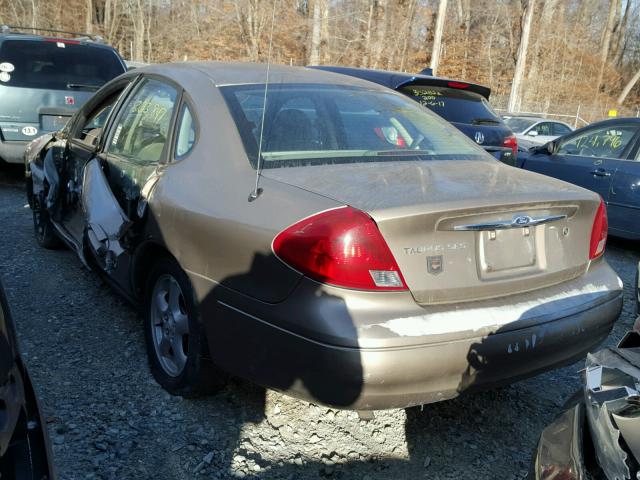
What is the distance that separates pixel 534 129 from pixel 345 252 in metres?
13.9

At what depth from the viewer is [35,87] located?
22.9 ft

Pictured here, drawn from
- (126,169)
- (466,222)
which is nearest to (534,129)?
(126,169)

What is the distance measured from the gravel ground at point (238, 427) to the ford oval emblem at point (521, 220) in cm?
108

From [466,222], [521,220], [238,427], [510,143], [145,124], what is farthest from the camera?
[510,143]

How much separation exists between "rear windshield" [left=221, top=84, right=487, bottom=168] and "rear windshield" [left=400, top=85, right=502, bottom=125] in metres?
3.09

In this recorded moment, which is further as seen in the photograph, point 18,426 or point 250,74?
point 250,74

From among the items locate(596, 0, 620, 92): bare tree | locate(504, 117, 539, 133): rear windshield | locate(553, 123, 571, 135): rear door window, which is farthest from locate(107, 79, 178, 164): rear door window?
locate(596, 0, 620, 92): bare tree

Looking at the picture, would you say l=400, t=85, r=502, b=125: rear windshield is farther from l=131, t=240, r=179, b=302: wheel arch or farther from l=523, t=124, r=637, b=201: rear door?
l=131, t=240, r=179, b=302: wheel arch

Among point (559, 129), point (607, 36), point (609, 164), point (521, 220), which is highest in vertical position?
point (607, 36)

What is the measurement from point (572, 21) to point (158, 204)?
39.0 metres

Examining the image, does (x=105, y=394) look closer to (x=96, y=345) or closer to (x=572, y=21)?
(x=96, y=345)

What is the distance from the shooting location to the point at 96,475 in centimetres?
243

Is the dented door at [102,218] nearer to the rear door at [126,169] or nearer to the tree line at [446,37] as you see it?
the rear door at [126,169]

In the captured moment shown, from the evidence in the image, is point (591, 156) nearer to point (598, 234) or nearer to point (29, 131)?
point (598, 234)
